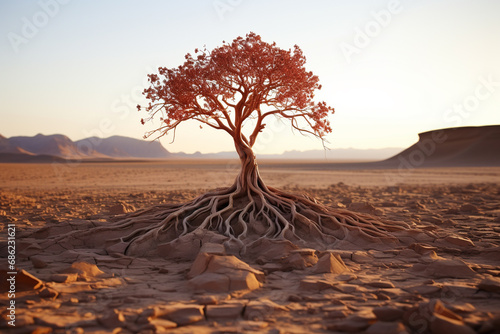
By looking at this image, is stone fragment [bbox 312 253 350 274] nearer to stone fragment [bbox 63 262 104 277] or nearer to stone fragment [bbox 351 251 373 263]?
stone fragment [bbox 351 251 373 263]

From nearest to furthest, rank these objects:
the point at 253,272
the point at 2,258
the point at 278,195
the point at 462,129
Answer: the point at 253,272 < the point at 2,258 < the point at 278,195 < the point at 462,129

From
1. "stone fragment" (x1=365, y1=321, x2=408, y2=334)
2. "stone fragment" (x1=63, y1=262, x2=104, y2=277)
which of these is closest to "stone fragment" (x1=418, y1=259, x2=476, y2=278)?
"stone fragment" (x1=365, y1=321, x2=408, y2=334)

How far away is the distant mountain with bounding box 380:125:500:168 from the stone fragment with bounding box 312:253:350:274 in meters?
60.2

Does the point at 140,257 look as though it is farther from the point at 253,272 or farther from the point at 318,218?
the point at 318,218

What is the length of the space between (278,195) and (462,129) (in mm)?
84059

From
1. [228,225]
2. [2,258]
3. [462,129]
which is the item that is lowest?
[2,258]

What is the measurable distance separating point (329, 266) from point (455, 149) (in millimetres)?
77782

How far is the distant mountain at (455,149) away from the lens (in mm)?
65062

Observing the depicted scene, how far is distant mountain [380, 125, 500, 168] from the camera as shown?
65062mm

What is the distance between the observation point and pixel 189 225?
7855 millimetres

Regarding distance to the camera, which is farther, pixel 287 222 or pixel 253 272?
pixel 287 222

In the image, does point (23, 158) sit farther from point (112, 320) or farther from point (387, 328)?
point (387, 328)

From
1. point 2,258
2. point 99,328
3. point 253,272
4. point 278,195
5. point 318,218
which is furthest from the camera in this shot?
point 278,195

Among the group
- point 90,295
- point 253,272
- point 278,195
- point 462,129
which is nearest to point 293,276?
point 253,272
